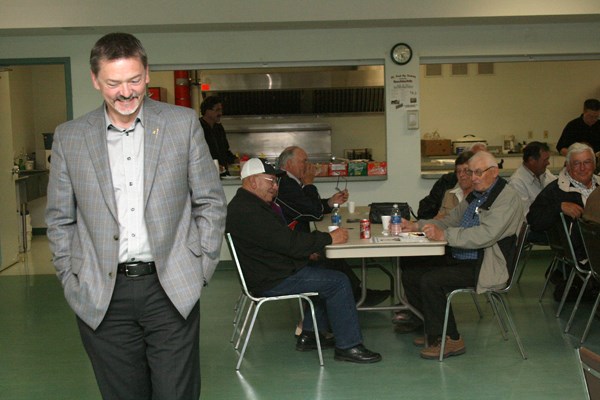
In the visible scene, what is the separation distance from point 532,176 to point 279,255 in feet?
9.29

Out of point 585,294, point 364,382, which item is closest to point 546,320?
point 585,294

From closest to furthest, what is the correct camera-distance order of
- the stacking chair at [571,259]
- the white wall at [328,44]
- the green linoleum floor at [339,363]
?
1. the green linoleum floor at [339,363]
2. the stacking chair at [571,259]
3. the white wall at [328,44]

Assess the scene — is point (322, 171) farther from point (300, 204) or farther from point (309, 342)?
point (309, 342)

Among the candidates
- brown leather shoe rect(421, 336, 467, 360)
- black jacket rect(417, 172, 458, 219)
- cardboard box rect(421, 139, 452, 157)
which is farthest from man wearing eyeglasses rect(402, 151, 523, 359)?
cardboard box rect(421, 139, 452, 157)

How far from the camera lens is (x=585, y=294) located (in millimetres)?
6516

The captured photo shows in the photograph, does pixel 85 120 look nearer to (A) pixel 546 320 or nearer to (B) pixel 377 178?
(A) pixel 546 320

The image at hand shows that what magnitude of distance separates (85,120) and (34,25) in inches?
220

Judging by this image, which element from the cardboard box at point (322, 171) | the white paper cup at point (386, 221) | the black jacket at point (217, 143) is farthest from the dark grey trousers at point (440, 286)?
the black jacket at point (217, 143)

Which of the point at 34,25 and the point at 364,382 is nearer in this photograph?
the point at 364,382

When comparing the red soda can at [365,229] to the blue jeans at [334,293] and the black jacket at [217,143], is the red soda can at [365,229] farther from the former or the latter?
the black jacket at [217,143]

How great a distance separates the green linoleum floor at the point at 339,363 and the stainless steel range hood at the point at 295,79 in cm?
440

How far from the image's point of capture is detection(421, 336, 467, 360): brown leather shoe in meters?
5.09

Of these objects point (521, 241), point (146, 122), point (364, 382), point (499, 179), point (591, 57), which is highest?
point (591, 57)

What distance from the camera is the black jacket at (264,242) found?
190 inches
